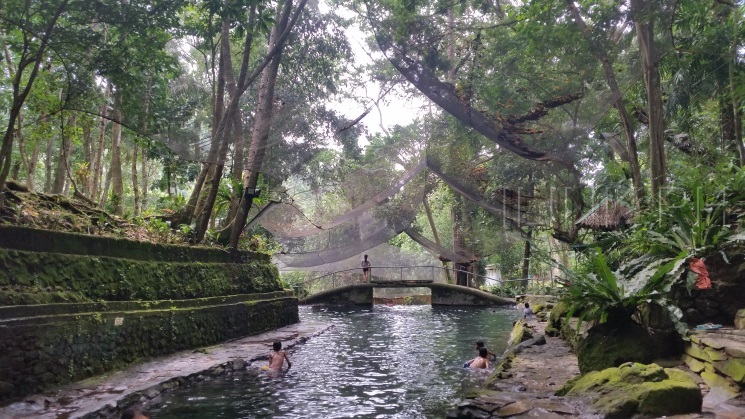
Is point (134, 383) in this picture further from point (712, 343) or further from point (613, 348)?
point (712, 343)

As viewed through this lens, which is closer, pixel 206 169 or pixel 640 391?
pixel 640 391

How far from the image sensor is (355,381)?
6359 millimetres

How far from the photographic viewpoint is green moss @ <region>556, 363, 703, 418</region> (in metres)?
3.54

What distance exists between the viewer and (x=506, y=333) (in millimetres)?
11062

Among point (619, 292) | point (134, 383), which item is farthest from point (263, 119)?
point (619, 292)

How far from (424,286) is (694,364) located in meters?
13.3

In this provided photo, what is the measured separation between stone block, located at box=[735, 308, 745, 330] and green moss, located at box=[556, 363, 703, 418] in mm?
1354

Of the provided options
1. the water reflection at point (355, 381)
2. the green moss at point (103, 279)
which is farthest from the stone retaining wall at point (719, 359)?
the green moss at point (103, 279)

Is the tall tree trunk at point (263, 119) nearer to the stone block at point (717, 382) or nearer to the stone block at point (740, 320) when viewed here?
the stone block at point (717, 382)

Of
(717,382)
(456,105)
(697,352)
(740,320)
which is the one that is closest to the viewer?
(717,382)

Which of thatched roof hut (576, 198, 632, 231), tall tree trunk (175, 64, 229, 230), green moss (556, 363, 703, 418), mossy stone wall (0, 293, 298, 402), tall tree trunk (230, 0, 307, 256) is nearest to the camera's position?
green moss (556, 363, 703, 418)

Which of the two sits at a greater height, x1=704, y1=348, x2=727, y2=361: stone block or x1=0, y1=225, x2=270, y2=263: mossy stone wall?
x1=0, y1=225, x2=270, y2=263: mossy stone wall

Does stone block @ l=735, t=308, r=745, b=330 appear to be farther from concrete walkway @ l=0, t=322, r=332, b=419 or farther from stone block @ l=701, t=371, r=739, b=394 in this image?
concrete walkway @ l=0, t=322, r=332, b=419

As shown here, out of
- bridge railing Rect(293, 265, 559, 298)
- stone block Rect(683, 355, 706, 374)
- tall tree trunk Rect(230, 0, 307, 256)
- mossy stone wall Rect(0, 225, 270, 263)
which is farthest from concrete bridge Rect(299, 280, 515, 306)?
stone block Rect(683, 355, 706, 374)
